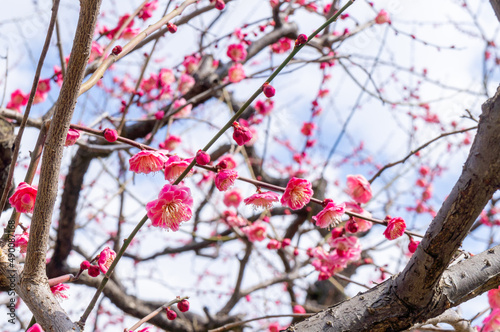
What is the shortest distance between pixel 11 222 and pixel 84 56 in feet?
1.67

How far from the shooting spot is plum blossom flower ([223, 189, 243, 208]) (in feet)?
9.77

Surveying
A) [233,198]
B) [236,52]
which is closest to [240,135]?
[233,198]

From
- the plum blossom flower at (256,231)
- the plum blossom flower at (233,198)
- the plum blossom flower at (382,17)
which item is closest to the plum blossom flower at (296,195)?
the plum blossom flower at (256,231)

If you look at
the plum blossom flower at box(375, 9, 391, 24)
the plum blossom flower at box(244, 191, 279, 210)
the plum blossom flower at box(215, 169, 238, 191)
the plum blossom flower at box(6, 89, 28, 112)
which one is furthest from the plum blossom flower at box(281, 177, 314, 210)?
the plum blossom flower at box(375, 9, 391, 24)

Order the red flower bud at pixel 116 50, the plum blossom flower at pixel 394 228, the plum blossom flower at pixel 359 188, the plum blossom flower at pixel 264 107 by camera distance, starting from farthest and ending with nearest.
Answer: the plum blossom flower at pixel 264 107 < the plum blossom flower at pixel 359 188 < the plum blossom flower at pixel 394 228 < the red flower bud at pixel 116 50

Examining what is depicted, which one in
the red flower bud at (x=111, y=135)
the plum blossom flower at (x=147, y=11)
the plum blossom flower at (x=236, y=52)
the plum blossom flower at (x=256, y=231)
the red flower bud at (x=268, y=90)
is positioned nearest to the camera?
the red flower bud at (x=268, y=90)

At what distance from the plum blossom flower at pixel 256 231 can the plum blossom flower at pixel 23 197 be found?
5.43ft

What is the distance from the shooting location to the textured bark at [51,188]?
896 millimetres

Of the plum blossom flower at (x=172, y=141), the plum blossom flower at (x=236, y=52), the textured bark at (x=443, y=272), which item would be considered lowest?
the textured bark at (x=443, y=272)

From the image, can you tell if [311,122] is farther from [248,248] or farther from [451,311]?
[451,311]

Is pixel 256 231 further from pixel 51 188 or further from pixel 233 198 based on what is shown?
pixel 51 188

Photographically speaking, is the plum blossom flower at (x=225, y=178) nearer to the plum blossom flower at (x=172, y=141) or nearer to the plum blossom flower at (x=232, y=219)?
the plum blossom flower at (x=232, y=219)

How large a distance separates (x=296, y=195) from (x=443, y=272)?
44 cm

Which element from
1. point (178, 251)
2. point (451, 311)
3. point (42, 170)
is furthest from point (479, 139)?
point (178, 251)
